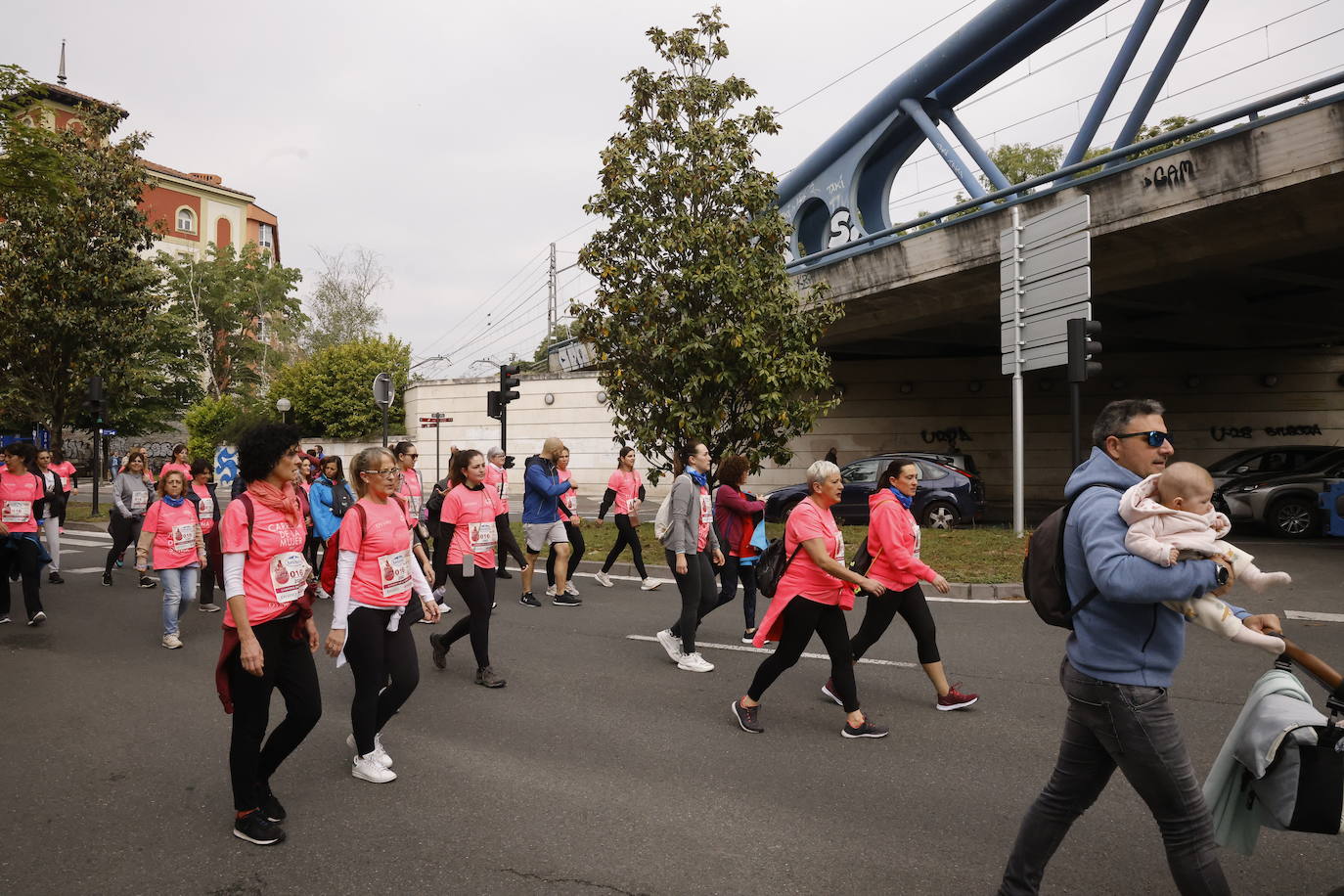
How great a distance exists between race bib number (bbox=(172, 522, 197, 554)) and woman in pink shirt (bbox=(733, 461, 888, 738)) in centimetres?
548

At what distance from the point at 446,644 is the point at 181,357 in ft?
133

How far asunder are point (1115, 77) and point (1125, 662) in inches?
681

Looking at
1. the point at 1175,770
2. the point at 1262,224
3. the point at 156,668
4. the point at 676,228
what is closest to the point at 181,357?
the point at 676,228

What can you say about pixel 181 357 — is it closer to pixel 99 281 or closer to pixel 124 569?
pixel 99 281

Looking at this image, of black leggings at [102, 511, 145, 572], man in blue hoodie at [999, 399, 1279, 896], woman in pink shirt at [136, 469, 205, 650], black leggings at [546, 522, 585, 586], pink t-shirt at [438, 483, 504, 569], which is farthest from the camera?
black leggings at [102, 511, 145, 572]

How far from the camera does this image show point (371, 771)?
444 centimetres

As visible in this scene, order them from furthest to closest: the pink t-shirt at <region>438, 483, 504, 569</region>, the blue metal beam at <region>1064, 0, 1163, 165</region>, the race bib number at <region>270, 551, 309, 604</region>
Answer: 1. the blue metal beam at <region>1064, 0, 1163, 165</region>
2. the pink t-shirt at <region>438, 483, 504, 569</region>
3. the race bib number at <region>270, 551, 309, 604</region>

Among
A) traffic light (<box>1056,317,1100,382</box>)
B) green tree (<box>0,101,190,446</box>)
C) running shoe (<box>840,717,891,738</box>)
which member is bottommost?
running shoe (<box>840,717,891,738</box>)

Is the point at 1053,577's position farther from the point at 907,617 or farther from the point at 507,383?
the point at 507,383

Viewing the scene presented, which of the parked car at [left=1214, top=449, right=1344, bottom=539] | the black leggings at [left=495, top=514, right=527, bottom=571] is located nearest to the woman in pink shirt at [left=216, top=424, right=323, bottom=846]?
the black leggings at [left=495, top=514, right=527, bottom=571]

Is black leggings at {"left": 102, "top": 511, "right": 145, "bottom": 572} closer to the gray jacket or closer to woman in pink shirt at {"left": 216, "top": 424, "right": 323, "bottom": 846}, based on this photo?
the gray jacket

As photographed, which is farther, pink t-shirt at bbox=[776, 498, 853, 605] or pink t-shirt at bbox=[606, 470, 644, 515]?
pink t-shirt at bbox=[606, 470, 644, 515]

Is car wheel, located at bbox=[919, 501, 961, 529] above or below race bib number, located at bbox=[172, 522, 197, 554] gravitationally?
below

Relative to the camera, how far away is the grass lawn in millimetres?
10938
